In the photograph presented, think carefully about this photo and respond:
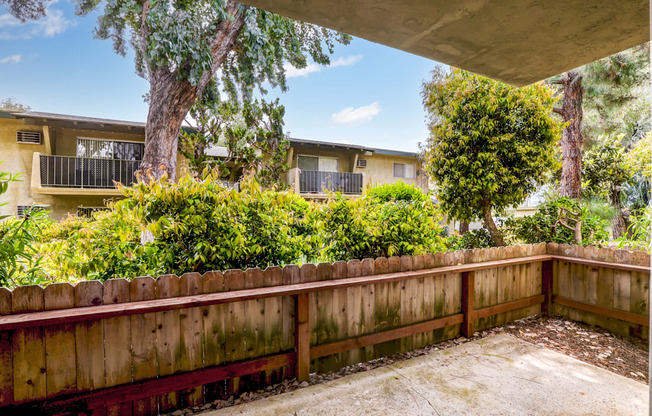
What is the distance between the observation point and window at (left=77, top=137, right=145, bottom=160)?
34.5 ft

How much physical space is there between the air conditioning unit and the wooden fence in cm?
1138

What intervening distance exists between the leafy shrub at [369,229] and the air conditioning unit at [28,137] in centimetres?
1186

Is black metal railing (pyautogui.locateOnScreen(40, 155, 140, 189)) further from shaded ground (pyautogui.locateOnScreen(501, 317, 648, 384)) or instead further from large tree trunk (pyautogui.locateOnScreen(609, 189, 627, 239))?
large tree trunk (pyautogui.locateOnScreen(609, 189, 627, 239))

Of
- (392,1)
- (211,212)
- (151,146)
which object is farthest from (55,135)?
(392,1)

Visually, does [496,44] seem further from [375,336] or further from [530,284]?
[530,284]

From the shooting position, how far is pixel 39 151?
10.0 m

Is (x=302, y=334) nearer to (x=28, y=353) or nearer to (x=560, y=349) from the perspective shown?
(x=28, y=353)

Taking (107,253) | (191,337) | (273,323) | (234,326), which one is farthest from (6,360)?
(273,323)

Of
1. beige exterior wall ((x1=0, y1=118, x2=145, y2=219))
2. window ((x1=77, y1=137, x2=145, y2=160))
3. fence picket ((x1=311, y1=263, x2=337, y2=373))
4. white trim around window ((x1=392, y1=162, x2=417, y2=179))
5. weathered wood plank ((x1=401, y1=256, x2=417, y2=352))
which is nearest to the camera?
fence picket ((x1=311, y1=263, x2=337, y2=373))

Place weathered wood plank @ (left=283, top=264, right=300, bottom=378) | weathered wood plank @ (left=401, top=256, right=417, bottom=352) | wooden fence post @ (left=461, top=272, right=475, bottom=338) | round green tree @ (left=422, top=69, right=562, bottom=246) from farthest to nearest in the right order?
round green tree @ (left=422, top=69, right=562, bottom=246), wooden fence post @ (left=461, top=272, right=475, bottom=338), weathered wood plank @ (left=401, top=256, right=417, bottom=352), weathered wood plank @ (left=283, top=264, right=300, bottom=378)

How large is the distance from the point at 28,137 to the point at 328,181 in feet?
35.4

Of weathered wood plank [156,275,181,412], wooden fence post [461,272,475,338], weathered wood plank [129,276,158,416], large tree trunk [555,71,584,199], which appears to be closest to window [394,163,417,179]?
large tree trunk [555,71,584,199]

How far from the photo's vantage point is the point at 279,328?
2.81 m

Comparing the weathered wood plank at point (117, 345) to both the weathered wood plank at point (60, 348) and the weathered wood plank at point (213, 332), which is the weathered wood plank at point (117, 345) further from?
the weathered wood plank at point (213, 332)
